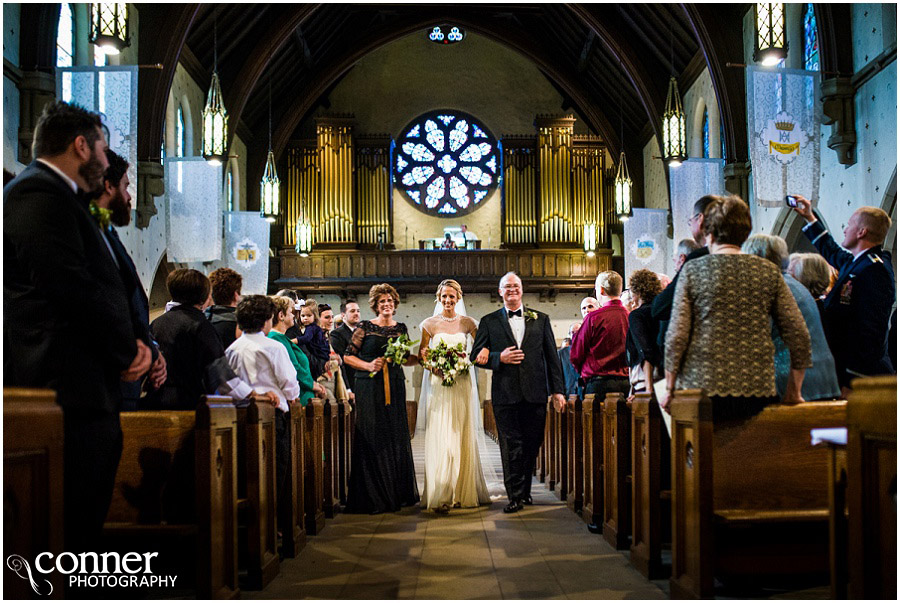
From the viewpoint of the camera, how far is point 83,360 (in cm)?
306

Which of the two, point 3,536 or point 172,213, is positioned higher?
point 172,213

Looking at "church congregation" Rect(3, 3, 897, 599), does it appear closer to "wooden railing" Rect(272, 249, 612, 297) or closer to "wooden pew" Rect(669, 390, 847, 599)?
"wooden pew" Rect(669, 390, 847, 599)

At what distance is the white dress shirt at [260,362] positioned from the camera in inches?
206

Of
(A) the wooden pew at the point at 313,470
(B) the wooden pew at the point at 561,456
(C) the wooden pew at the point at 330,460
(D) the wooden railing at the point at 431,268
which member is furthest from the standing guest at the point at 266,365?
(D) the wooden railing at the point at 431,268

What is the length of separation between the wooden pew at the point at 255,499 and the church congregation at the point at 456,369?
0.02 meters

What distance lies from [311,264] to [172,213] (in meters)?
6.66

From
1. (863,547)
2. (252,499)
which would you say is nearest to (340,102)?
(252,499)

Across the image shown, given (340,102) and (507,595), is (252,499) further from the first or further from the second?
(340,102)

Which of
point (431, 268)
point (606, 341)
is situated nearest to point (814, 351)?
point (606, 341)

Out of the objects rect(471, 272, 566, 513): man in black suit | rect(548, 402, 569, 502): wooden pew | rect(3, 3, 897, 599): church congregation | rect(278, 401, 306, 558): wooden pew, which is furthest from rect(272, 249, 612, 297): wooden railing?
rect(278, 401, 306, 558): wooden pew

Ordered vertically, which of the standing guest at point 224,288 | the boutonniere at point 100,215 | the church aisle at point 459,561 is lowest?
the church aisle at point 459,561

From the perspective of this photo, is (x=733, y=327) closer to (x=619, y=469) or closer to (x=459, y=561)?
(x=619, y=469)

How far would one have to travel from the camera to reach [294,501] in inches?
215

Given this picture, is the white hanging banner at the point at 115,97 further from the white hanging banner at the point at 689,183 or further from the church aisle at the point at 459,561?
the white hanging banner at the point at 689,183
